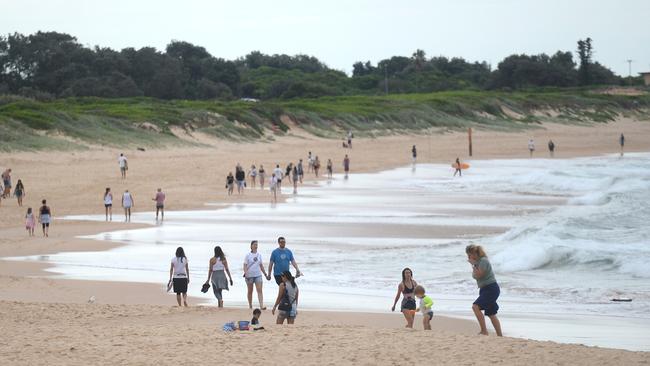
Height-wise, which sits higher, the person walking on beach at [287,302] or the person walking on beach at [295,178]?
the person walking on beach at [295,178]

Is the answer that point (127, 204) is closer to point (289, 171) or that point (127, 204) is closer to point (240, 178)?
point (240, 178)

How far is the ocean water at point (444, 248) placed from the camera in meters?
15.4

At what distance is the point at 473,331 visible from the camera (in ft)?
43.5

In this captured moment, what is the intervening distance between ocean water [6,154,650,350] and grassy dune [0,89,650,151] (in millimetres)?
16175

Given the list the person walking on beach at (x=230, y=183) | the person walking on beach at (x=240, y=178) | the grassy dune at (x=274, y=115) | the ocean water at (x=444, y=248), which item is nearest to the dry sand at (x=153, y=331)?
the ocean water at (x=444, y=248)

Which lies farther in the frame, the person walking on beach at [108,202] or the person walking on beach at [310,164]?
the person walking on beach at [310,164]

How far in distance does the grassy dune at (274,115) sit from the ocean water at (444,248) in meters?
16.2

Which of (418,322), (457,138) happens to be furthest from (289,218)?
(457,138)

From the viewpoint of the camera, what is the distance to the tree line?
85750 mm

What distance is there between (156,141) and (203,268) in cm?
3303

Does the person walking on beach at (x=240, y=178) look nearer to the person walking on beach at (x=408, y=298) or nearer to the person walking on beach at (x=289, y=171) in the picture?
the person walking on beach at (x=289, y=171)

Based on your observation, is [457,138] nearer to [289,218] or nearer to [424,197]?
[424,197]

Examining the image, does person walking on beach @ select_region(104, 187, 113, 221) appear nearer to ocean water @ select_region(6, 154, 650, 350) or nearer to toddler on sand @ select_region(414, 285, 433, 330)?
A: ocean water @ select_region(6, 154, 650, 350)

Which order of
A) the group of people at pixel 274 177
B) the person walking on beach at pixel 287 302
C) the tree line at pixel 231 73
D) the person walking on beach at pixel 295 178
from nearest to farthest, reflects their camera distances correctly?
the person walking on beach at pixel 287 302 < the group of people at pixel 274 177 < the person walking on beach at pixel 295 178 < the tree line at pixel 231 73
